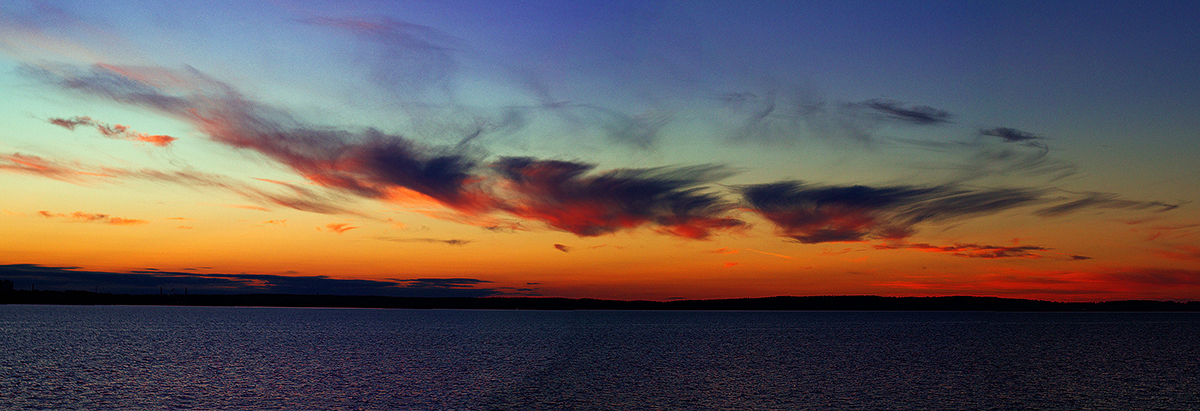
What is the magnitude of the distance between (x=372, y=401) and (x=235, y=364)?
32.9 meters

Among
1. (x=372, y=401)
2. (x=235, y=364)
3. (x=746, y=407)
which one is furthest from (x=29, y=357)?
(x=746, y=407)

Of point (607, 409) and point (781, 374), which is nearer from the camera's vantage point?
point (607, 409)

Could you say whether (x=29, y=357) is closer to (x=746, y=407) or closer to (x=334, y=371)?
(x=334, y=371)

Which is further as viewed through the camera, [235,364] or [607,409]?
[235,364]

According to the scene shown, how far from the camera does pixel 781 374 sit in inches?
2527

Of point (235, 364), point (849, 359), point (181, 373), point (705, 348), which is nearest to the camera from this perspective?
point (181, 373)

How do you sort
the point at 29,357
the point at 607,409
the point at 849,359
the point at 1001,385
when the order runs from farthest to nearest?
the point at 849,359 < the point at 29,357 < the point at 1001,385 < the point at 607,409

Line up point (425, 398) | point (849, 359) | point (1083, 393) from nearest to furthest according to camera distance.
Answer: point (425, 398)
point (1083, 393)
point (849, 359)

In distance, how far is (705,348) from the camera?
10088cm

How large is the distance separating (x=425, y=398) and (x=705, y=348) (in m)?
59.2

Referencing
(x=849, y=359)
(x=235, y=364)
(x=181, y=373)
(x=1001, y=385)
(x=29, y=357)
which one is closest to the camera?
(x=1001, y=385)

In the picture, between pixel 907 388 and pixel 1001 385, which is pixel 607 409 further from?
pixel 1001 385

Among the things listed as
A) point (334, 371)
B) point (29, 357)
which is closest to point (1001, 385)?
point (334, 371)

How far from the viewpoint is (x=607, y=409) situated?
4381 centimetres
